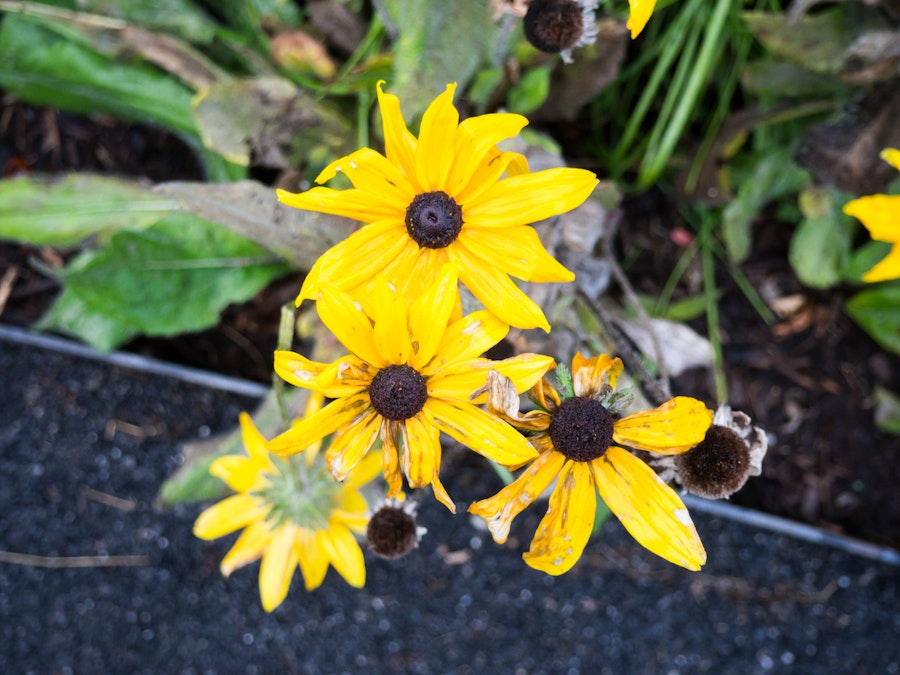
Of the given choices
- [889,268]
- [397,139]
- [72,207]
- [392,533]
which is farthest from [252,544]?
[889,268]

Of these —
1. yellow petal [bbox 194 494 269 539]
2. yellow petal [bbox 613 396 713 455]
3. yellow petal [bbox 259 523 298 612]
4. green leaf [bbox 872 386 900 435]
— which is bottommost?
yellow petal [bbox 259 523 298 612]

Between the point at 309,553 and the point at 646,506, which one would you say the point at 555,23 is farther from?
the point at 309,553

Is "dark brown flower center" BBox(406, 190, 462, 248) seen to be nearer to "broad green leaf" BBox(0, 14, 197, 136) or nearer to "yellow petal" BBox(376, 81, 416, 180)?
"yellow petal" BBox(376, 81, 416, 180)

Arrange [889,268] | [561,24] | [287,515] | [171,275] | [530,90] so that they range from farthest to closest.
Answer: [171,275]
[530,90]
[287,515]
[561,24]
[889,268]

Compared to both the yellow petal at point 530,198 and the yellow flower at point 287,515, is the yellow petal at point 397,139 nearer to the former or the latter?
the yellow petal at point 530,198

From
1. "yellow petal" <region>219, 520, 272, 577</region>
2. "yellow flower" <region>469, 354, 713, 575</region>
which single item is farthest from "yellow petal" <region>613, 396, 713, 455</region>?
"yellow petal" <region>219, 520, 272, 577</region>

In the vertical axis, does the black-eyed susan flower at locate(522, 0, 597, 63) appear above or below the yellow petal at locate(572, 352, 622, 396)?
above

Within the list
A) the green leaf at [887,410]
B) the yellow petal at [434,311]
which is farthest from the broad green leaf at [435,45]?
the green leaf at [887,410]
